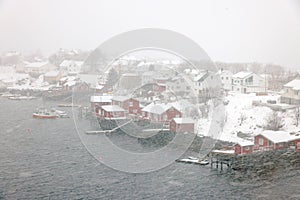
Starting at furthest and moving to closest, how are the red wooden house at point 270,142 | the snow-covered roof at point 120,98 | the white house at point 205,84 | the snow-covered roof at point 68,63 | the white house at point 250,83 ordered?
1. the snow-covered roof at point 68,63
2. the white house at point 250,83
3. the white house at point 205,84
4. the snow-covered roof at point 120,98
5. the red wooden house at point 270,142

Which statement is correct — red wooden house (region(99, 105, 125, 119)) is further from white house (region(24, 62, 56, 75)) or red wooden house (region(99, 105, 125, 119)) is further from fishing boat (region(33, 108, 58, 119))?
white house (region(24, 62, 56, 75))

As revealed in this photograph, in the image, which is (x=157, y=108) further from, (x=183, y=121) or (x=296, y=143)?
(x=296, y=143)

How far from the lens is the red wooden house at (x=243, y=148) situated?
5074 millimetres

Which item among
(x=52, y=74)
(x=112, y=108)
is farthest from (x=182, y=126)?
(x=52, y=74)

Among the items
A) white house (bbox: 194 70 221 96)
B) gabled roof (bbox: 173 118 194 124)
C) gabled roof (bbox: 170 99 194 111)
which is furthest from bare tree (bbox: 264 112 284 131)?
white house (bbox: 194 70 221 96)

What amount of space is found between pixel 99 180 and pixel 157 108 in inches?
114

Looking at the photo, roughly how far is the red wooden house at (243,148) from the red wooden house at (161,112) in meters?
1.57

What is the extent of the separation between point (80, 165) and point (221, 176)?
5.29 feet

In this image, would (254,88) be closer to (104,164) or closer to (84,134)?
(84,134)

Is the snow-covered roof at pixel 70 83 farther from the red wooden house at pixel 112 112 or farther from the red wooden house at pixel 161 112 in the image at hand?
the red wooden house at pixel 161 112

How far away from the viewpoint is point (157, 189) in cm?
381

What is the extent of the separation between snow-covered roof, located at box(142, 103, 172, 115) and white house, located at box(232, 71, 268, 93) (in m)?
2.66

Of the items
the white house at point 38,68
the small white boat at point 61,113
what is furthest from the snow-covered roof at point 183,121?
the white house at point 38,68

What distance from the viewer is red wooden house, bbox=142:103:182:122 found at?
6.52 meters
